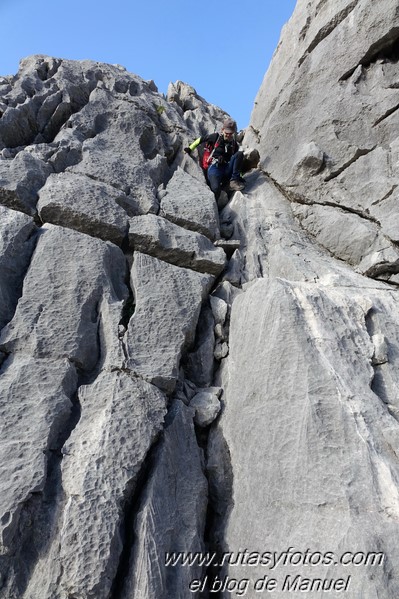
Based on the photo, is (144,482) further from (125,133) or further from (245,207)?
(125,133)

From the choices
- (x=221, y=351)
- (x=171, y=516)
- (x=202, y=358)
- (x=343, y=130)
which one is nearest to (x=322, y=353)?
(x=221, y=351)

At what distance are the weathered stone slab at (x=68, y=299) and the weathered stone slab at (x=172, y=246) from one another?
0.84 m

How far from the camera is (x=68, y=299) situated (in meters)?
8.93

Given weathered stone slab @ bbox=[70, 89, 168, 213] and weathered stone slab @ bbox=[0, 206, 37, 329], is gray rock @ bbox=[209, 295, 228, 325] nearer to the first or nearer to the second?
weathered stone slab @ bbox=[70, 89, 168, 213]

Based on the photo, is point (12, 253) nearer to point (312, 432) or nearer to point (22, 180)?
point (22, 180)

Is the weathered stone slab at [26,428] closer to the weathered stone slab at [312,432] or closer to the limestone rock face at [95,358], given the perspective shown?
the limestone rock face at [95,358]

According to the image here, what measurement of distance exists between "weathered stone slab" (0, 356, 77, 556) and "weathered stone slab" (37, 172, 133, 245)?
4138mm

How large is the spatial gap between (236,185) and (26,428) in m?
11.3

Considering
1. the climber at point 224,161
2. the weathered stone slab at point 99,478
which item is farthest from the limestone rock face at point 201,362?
the climber at point 224,161

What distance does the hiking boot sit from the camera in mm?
15016

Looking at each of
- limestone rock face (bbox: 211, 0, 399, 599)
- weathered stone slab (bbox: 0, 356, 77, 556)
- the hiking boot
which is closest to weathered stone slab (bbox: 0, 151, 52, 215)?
weathered stone slab (bbox: 0, 356, 77, 556)

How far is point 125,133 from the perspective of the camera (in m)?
15.3

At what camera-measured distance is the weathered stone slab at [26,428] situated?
604cm

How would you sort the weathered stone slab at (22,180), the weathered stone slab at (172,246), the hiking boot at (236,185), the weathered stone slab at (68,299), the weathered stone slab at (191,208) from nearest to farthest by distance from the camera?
the weathered stone slab at (68,299)
the weathered stone slab at (22,180)
the weathered stone slab at (172,246)
the weathered stone slab at (191,208)
the hiking boot at (236,185)
